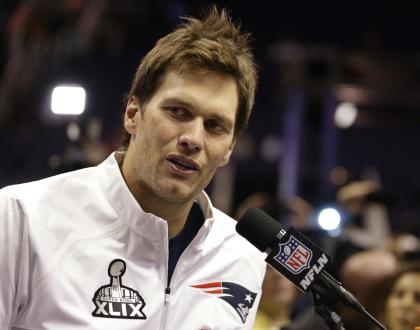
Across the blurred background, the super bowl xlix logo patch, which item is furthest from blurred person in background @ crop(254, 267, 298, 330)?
the blurred background

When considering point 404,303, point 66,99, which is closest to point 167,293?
point 404,303

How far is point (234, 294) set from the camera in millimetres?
2328

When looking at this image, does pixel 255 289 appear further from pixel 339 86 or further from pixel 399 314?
pixel 339 86

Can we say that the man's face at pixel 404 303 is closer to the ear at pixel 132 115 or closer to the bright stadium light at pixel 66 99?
the ear at pixel 132 115

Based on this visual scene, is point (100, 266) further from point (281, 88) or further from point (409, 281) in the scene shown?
point (281, 88)

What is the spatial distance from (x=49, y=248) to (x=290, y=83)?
340 inches

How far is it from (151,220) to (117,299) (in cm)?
23

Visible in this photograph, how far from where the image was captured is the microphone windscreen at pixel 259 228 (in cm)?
191

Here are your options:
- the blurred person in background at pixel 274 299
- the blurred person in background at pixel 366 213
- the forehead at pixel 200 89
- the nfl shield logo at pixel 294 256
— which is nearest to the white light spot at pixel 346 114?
the blurred person in background at pixel 366 213

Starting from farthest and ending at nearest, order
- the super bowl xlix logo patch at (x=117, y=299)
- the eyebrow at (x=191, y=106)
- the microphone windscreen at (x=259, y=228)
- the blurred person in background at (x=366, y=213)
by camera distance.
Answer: the blurred person in background at (x=366, y=213) → the eyebrow at (x=191, y=106) → the super bowl xlix logo patch at (x=117, y=299) → the microphone windscreen at (x=259, y=228)

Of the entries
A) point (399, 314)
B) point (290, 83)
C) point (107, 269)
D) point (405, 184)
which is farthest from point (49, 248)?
point (405, 184)

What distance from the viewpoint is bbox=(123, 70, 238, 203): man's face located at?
211 centimetres

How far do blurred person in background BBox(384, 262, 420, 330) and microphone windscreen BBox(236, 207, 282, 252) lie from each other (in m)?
1.35

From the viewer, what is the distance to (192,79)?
2.17 m
